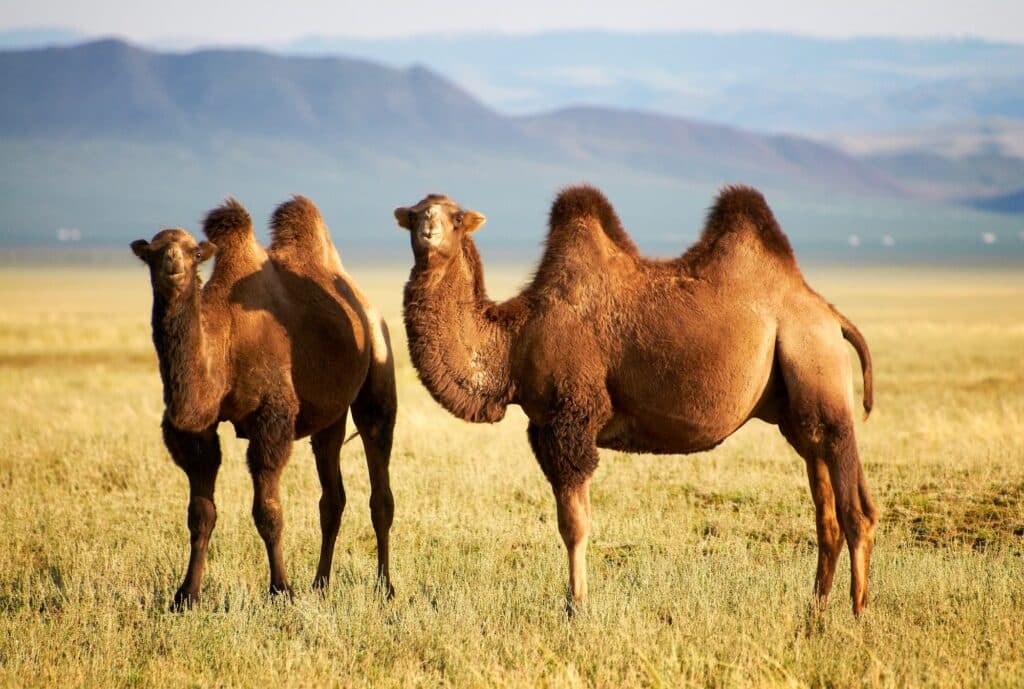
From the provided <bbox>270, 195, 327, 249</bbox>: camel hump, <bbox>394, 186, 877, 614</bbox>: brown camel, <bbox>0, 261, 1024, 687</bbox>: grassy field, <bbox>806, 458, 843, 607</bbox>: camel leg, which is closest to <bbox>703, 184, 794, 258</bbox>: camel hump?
<bbox>394, 186, 877, 614</bbox>: brown camel

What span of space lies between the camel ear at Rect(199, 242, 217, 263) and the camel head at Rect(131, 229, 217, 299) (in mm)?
11

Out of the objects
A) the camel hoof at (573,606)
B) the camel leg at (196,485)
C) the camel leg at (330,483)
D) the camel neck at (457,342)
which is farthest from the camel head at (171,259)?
the camel hoof at (573,606)

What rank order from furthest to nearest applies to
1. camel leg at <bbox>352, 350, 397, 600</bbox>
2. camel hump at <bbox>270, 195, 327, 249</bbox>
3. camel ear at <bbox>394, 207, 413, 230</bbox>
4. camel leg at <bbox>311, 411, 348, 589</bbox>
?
camel hump at <bbox>270, 195, 327, 249</bbox>
camel leg at <bbox>352, 350, 397, 600</bbox>
camel leg at <bbox>311, 411, 348, 589</bbox>
camel ear at <bbox>394, 207, 413, 230</bbox>

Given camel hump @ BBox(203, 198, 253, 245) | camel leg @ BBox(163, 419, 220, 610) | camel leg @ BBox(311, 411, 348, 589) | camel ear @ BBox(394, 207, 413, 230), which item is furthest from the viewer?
camel leg @ BBox(311, 411, 348, 589)

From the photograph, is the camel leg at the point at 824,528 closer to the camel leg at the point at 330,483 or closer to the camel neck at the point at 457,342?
the camel neck at the point at 457,342

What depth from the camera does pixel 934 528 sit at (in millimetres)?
11516

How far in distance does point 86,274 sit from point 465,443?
10520cm

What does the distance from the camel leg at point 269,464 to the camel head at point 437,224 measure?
1.52m

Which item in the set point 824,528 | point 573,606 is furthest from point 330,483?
point 824,528

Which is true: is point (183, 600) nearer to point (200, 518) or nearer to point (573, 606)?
point (200, 518)

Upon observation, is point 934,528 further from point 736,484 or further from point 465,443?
point 465,443

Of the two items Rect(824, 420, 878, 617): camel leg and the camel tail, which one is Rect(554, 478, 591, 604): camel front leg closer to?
Rect(824, 420, 878, 617): camel leg

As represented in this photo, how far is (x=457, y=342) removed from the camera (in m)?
8.80

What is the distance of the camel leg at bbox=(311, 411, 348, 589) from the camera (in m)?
10.1
